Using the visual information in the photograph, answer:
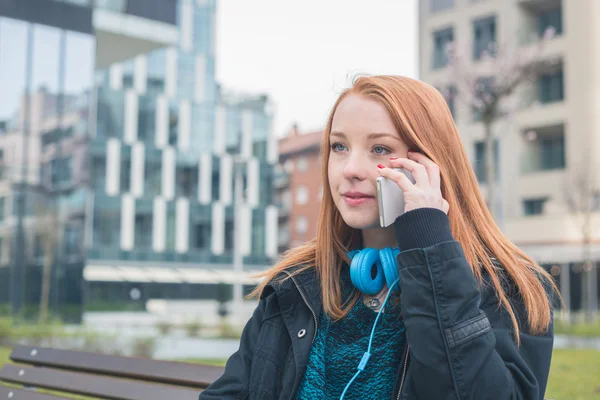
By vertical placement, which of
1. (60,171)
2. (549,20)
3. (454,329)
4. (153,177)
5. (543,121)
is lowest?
(454,329)

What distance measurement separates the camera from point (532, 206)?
32.6 m

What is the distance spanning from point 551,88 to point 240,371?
32.7 m

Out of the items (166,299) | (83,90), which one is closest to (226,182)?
(166,299)

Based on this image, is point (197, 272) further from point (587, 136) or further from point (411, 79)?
point (411, 79)

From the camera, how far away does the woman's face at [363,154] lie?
200cm

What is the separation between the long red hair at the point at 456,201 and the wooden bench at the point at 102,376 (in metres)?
0.97

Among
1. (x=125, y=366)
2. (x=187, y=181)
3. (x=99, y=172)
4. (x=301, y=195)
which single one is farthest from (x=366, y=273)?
(x=301, y=195)

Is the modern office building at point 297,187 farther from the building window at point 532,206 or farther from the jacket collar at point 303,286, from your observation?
the jacket collar at point 303,286

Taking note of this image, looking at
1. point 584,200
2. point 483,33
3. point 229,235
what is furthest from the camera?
point 229,235

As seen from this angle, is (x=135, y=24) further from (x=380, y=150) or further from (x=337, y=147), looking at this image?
(x=380, y=150)

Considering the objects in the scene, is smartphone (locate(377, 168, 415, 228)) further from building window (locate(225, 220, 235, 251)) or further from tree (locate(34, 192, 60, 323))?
building window (locate(225, 220, 235, 251))

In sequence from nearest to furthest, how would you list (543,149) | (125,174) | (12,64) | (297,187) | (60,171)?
(12,64) → (60,171) → (543,149) → (125,174) → (297,187)

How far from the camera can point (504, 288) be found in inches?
74.8

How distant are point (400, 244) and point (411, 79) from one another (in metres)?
0.48
